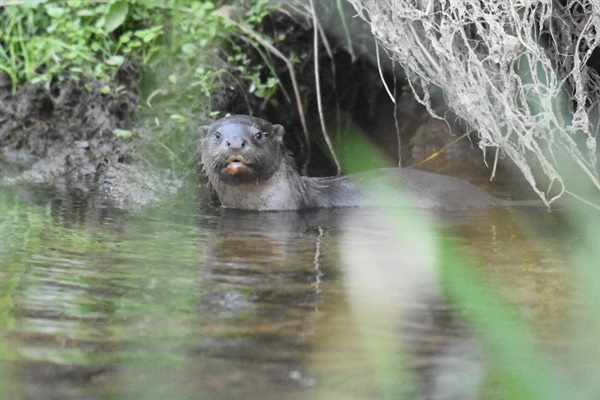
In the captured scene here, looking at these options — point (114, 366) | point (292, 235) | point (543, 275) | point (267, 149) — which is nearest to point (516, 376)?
point (114, 366)

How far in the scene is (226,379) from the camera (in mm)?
2754

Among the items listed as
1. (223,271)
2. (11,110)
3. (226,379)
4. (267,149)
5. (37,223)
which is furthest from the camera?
(11,110)

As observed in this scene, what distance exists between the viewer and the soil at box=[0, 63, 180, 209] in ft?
22.3

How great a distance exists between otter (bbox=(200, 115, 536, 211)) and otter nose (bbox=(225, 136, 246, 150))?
0.10ft

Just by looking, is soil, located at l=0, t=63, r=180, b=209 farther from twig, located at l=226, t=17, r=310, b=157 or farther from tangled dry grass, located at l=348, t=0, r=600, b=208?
tangled dry grass, located at l=348, t=0, r=600, b=208

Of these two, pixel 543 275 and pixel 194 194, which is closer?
pixel 543 275

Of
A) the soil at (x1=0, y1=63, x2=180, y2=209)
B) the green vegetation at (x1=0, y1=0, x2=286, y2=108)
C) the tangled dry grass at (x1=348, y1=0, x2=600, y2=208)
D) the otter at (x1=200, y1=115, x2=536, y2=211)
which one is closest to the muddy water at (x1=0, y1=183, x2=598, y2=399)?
the tangled dry grass at (x1=348, y1=0, x2=600, y2=208)

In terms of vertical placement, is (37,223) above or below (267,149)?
below

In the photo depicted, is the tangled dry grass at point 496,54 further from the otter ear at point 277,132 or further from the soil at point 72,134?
the soil at point 72,134

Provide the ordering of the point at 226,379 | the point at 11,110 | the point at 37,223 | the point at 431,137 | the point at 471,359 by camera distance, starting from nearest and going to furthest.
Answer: the point at 226,379 → the point at 471,359 → the point at 37,223 → the point at 11,110 → the point at 431,137

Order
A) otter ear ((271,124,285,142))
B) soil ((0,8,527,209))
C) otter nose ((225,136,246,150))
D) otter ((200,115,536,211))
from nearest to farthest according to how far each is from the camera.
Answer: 1. otter nose ((225,136,246,150))
2. otter ((200,115,536,211))
3. otter ear ((271,124,285,142))
4. soil ((0,8,527,209))

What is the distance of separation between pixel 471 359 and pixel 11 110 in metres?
4.94

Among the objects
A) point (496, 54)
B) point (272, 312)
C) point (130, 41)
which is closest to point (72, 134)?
point (130, 41)

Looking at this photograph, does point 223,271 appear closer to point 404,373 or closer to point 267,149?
point 404,373
